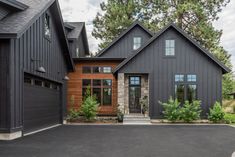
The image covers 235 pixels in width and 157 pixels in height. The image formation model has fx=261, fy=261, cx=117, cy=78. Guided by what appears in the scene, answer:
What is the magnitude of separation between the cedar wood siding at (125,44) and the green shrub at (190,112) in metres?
7.51

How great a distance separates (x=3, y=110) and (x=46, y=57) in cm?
411

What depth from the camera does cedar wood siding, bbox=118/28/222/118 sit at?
16.9 meters

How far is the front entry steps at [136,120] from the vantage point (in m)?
15.7

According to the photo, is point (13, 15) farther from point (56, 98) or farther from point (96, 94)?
point (96, 94)

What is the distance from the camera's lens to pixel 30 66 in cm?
1044

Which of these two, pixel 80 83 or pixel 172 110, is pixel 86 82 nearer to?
pixel 80 83

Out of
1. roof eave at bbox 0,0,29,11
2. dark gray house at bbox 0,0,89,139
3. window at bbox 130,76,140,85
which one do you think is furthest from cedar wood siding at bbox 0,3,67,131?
window at bbox 130,76,140,85

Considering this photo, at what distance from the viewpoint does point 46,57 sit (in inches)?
488

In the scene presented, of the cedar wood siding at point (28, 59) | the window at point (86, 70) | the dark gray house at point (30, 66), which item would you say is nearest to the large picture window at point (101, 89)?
the window at point (86, 70)

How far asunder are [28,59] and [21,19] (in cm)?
159

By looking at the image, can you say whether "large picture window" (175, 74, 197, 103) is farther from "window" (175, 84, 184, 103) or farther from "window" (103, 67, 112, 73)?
"window" (103, 67, 112, 73)

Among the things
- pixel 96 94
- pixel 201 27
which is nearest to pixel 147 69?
pixel 96 94

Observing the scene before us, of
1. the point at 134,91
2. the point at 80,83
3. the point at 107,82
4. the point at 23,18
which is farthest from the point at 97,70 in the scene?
the point at 23,18

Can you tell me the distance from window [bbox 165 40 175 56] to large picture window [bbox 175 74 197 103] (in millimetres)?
1519
